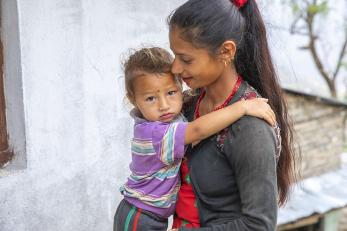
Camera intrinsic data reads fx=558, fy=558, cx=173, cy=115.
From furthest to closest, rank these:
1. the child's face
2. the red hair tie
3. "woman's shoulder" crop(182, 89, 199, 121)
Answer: "woman's shoulder" crop(182, 89, 199, 121)
the child's face
the red hair tie

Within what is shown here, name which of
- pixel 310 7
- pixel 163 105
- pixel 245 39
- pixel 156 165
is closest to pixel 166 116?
pixel 163 105

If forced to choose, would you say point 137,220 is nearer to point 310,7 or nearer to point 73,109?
point 73,109

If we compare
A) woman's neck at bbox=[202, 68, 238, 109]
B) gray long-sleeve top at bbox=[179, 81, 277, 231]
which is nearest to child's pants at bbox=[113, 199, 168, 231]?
gray long-sleeve top at bbox=[179, 81, 277, 231]

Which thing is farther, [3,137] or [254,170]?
[3,137]

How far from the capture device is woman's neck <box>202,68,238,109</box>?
2.00 m

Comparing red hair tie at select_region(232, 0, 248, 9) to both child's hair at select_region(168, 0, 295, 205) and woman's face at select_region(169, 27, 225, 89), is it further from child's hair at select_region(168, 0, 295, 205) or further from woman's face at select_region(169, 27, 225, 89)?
woman's face at select_region(169, 27, 225, 89)

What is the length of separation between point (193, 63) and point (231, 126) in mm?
250

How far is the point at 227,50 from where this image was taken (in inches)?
74.5

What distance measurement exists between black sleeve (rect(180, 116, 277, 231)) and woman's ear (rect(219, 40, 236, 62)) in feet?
0.72

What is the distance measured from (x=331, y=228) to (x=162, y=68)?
5159 millimetres

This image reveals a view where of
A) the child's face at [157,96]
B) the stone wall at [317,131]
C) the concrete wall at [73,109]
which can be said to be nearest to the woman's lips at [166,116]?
the child's face at [157,96]

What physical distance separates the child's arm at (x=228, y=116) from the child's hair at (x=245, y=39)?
17 centimetres

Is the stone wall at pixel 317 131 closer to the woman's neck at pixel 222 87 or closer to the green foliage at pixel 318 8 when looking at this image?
the green foliage at pixel 318 8

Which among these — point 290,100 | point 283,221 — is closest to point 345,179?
point 290,100
